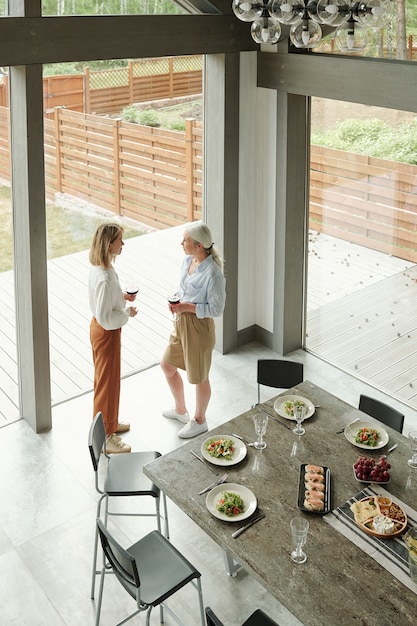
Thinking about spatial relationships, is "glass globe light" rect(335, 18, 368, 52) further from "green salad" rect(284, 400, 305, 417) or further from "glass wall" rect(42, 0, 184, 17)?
"glass wall" rect(42, 0, 184, 17)

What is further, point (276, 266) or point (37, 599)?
point (276, 266)

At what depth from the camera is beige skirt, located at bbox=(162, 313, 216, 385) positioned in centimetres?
552

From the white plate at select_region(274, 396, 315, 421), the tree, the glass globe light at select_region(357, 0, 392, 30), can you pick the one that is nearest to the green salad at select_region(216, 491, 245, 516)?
the white plate at select_region(274, 396, 315, 421)

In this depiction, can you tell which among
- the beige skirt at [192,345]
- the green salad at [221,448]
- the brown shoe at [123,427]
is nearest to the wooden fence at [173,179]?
the beige skirt at [192,345]

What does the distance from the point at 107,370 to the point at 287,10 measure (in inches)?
123

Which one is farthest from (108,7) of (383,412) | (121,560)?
(121,560)

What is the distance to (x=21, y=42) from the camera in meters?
4.85

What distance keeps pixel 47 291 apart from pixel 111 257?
0.66 m

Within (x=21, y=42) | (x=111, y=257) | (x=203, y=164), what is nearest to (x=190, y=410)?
(x=111, y=257)

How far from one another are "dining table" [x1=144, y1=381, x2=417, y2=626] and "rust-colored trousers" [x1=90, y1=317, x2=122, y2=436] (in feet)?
4.07

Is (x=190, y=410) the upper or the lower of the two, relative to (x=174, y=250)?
lower

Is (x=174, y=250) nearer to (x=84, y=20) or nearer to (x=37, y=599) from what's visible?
(x=84, y=20)

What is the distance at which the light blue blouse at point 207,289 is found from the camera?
210 inches

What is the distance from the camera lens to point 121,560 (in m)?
3.59
